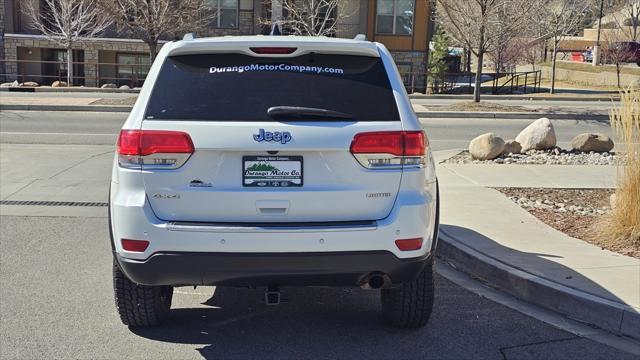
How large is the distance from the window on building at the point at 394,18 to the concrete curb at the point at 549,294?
3049cm

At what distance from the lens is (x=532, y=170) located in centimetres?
1084

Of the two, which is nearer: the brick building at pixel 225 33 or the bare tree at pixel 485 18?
the bare tree at pixel 485 18

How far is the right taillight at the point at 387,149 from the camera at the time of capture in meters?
3.91

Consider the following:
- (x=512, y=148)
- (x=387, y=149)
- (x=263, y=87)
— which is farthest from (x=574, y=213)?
(x=263, y=87)

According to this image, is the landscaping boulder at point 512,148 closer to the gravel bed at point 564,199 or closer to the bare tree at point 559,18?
the gravel bed at point 564,199

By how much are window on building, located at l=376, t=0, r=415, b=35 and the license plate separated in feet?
108

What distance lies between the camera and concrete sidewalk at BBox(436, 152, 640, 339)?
4922 millimetres

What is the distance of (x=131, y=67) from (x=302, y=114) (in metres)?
33.5

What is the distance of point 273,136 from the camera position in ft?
12.7

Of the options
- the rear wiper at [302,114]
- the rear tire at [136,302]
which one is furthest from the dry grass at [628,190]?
the rear tire at [136,302]

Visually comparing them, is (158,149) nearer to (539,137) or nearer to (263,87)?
(263,87)

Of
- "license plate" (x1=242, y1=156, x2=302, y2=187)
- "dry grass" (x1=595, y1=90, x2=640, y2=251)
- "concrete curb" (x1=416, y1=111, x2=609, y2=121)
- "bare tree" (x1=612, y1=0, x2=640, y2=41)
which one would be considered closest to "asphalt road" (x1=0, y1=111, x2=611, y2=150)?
"concrete curb" (x1=416, y1=111, x2=609, y2=121)

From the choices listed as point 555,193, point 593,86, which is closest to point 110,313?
point 555,193

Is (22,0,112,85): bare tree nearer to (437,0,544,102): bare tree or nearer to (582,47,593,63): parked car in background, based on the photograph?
(437,0,544,102): bare tree
